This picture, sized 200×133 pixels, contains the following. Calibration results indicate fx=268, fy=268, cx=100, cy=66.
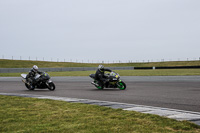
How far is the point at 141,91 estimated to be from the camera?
44.1 feet

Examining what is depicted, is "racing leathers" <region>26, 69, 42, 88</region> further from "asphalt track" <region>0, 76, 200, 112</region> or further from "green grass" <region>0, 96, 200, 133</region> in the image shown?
"green grass" <region>0, 96, 200, 133</region>

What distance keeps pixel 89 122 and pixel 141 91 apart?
26.5 feet

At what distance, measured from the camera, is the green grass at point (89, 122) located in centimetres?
504

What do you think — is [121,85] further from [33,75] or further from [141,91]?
[33,75]

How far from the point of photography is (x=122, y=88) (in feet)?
49.0

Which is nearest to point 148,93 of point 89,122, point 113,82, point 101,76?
point 113,82

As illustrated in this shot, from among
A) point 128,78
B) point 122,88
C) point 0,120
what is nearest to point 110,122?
point 0,120

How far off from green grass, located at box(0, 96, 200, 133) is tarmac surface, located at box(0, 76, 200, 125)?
24.9 inches

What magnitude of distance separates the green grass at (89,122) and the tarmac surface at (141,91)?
0.63 metres

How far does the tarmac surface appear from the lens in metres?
8.80

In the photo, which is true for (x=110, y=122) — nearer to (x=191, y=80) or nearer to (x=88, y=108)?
(x=88, y=108)

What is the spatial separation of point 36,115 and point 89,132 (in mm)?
2351

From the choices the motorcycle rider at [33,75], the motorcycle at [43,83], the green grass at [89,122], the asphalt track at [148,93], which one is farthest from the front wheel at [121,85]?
the green grass at [89,122]

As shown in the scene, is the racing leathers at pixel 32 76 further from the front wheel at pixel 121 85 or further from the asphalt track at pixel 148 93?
the front wheel at pixel 121 85
